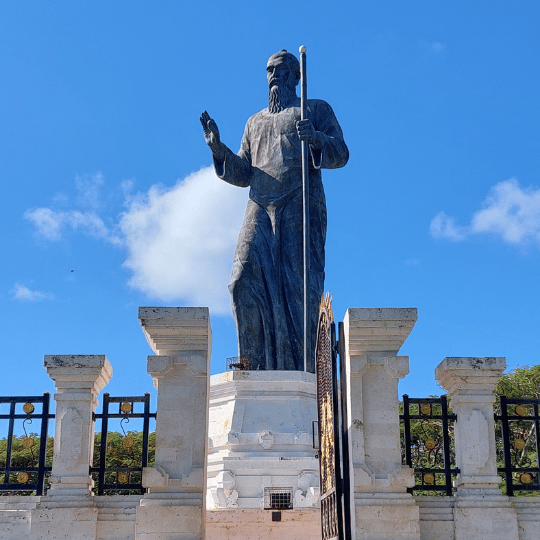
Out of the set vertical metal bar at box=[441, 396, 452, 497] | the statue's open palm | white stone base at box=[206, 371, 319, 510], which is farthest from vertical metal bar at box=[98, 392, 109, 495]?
the statue's open palm

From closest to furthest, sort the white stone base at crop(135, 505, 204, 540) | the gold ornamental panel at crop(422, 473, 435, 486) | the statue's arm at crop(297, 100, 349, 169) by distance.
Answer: the white stone base at crop(135, 505, 204, 540)
the gold ornamental panel at crop(422, 473, 435, 486)
the statue's arm at crop(297, 100, 349, 169)

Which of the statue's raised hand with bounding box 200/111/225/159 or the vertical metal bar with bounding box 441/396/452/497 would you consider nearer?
the vertical metal bar with bounding box 441/396/452/497

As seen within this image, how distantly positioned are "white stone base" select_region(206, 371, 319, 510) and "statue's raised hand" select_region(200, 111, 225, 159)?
428 cm

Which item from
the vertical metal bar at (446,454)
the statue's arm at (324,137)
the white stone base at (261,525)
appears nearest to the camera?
the vertical metal bar at (446,454)

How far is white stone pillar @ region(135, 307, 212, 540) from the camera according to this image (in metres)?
7.46

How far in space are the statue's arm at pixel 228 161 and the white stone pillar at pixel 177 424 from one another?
6320 millimetres

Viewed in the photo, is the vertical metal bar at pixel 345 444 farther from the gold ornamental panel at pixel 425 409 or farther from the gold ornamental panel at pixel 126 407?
the gold ornamental panel at pixel 126 407

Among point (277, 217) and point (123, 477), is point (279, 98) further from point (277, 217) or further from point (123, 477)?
point (123, 477)

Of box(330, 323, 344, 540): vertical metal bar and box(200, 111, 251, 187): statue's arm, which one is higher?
box(200, 111, 251, 187): statue's arm

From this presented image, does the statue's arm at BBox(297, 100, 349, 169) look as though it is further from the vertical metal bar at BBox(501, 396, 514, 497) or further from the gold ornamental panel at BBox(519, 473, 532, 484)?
the gold ornamental panel at BBox(519, 473, 532, 484)

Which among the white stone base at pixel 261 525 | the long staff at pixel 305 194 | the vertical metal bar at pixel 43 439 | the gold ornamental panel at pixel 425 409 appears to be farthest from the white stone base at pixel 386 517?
the long staff at pixel 305 194

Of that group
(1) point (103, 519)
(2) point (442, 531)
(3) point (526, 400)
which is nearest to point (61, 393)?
(1) point (103, 519)

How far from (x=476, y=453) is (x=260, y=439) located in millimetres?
3912

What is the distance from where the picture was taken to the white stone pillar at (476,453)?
7555mm
